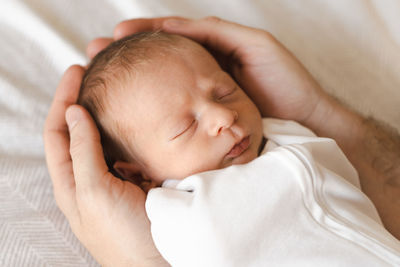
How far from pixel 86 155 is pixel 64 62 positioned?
0.61 m

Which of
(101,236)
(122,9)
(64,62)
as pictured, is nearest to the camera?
(101,236)

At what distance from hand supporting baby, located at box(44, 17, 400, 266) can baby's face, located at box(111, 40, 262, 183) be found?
0.13m

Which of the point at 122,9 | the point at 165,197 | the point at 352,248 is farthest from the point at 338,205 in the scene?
the point at 122,9

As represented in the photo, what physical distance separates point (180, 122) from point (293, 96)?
573mm

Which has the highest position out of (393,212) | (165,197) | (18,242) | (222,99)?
(222,99)

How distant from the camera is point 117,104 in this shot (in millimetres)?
1150

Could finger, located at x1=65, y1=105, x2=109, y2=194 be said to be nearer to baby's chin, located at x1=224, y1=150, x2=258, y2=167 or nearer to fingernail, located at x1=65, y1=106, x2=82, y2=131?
fingernail, located at x1=65, y1=106, x2=82, y2=131

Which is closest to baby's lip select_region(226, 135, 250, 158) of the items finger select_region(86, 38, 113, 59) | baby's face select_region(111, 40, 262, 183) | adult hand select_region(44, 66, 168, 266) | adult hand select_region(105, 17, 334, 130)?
baby's face select_region(111, 40, 262, 183)

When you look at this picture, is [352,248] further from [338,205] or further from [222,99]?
[222,99]

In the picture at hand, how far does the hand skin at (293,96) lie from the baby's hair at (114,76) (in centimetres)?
22

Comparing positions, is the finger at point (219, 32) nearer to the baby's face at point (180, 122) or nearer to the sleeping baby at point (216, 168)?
the sleeping baby at point (216, 168)

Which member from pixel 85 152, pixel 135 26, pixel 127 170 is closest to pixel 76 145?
pixel 85 152

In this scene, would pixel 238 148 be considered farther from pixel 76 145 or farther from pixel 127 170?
pixel 76 145

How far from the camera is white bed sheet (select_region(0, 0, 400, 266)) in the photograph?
49.5 inches
